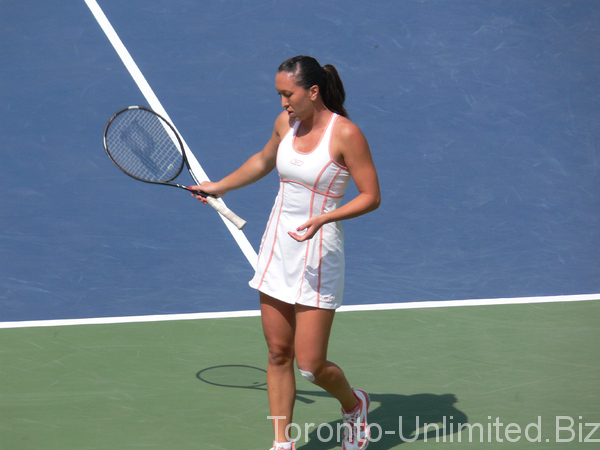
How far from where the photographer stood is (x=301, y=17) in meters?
9.41

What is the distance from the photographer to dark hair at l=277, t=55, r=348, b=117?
3697mm

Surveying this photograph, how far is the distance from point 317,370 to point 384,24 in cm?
646

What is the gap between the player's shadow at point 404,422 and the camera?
4270 mm

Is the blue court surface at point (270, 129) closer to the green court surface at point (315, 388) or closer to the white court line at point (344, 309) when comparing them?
the white court line at point (344, 309)

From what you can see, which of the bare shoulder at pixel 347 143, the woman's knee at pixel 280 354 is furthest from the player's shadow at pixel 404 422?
the bare shoulder at pixel 347 143

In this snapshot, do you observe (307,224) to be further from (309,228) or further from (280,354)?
(280,354)

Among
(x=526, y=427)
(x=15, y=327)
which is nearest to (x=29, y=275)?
(x=15, y=327)

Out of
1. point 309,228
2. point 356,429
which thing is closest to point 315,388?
point 356,429

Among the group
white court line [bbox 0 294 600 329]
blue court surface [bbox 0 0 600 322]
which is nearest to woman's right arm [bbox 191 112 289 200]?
white court line [bbox 0 294 600 329]

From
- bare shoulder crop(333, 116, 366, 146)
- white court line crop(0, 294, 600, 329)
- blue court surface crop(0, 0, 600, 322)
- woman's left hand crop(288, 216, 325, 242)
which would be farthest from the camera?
blue court surface crop(0, 0, 600, 322)

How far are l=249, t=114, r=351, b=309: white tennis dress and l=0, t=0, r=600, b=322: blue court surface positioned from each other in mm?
2440

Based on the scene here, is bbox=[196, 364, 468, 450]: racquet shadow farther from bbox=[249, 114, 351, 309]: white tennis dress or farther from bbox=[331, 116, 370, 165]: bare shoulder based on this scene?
bbox=[331, 116, 370, 165]: bare shoulder

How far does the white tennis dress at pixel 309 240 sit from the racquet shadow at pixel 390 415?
0.92 metres

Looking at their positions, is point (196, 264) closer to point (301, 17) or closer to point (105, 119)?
point (105, 119)
